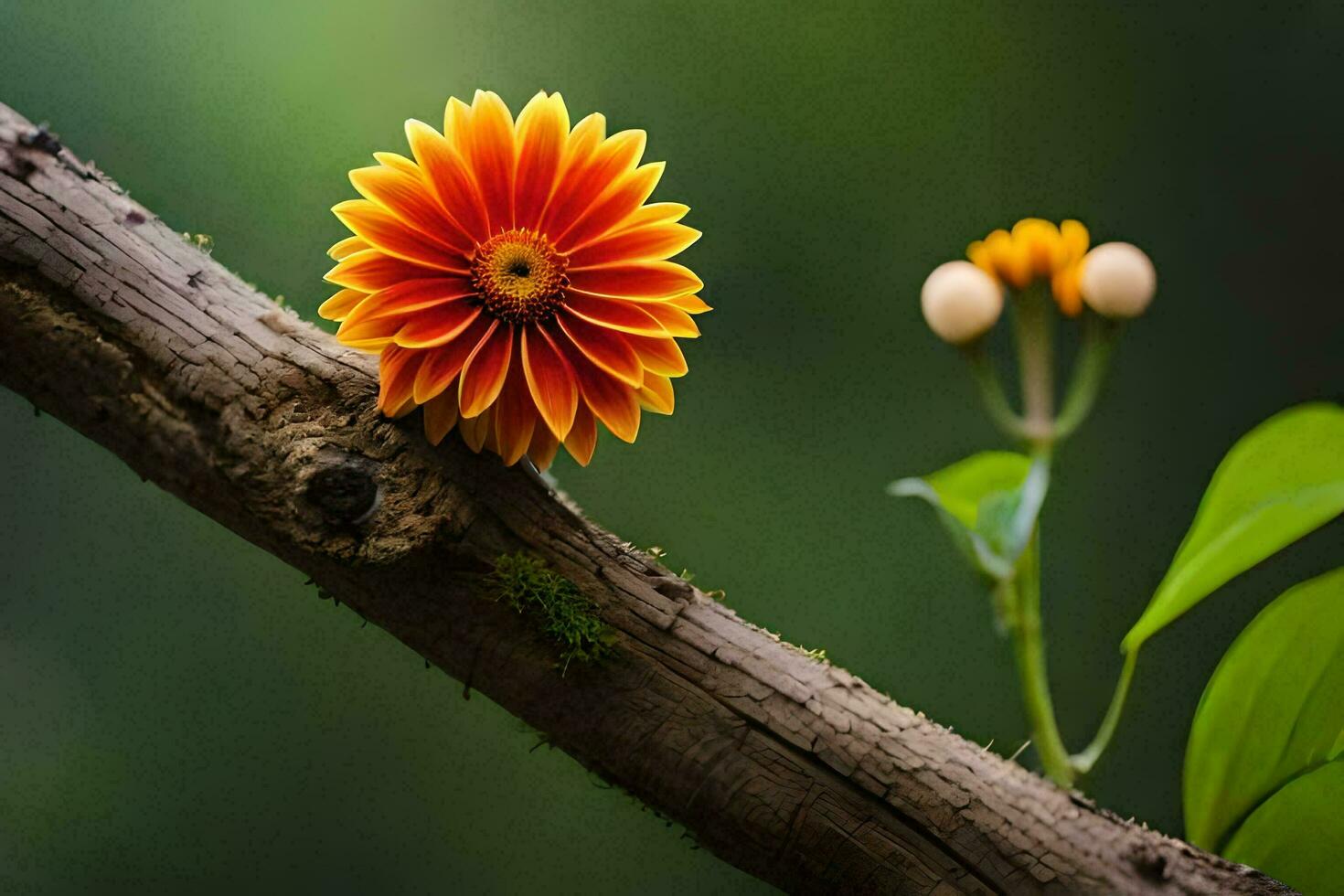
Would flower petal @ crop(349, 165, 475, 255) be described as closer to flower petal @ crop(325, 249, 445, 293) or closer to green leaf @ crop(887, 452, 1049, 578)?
flower petal @ crop(325, 249, 445, 293)

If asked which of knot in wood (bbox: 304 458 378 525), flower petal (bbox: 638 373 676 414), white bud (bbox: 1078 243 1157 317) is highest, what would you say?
white bud (bbox: 1078 243 1157 317)

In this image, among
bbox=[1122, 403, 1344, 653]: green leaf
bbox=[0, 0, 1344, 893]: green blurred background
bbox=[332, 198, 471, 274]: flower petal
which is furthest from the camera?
bbox=[0, 0, 1344, 893]: green blurred background

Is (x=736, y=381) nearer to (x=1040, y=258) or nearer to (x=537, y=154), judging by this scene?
(x=1040, y=258)

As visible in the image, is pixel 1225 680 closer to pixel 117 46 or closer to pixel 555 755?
pixel 555 755

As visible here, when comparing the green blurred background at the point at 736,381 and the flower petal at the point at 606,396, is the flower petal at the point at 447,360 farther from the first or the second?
the green blurred background at the point at 736,381

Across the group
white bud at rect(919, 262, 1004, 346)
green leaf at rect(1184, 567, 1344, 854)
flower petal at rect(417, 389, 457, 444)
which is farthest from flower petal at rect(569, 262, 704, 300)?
green leaf at rect(1184, 567, 1344, 854)

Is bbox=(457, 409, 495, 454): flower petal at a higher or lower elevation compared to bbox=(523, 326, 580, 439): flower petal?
lower

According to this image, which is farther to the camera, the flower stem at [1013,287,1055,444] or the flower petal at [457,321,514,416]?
the flower stem at [1013,287,1055,444]
